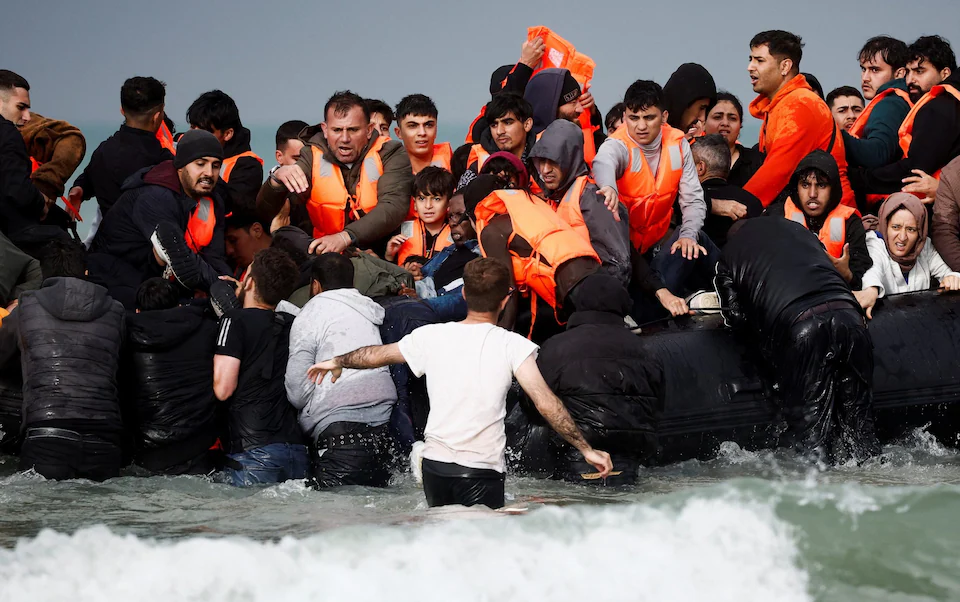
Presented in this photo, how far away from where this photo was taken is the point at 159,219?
24.8ft

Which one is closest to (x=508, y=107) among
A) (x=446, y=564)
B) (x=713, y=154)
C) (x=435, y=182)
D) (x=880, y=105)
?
(x=435, y=182)

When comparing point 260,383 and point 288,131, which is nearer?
point 260,383

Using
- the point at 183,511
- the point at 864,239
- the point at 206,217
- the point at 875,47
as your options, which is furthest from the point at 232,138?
the point at 875,47

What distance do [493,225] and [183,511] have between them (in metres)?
2.44

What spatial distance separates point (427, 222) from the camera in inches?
321

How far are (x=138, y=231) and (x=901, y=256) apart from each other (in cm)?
500

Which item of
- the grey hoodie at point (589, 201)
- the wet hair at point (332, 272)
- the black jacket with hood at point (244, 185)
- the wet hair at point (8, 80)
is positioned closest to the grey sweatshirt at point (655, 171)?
the grey hoodie at point (589, 201)

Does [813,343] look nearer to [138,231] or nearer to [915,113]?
[915,113]

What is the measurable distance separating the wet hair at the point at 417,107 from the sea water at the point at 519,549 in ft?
11.1

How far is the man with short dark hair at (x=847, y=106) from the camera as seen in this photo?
9969 mm

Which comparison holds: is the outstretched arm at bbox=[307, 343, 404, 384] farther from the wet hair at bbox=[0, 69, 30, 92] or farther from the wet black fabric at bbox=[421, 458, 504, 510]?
the wet hair at bbox=[0, 69, 30, 92]

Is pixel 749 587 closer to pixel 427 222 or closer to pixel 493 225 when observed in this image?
pixel 493 225

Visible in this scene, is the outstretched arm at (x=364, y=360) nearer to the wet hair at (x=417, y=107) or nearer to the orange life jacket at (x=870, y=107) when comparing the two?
the wet hair at (x=417, y=107)

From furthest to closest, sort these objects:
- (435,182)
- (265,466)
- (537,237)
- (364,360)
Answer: (435,182) → (537,237) → (265,466) → (364,360)
